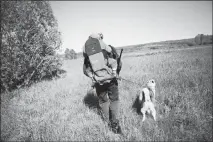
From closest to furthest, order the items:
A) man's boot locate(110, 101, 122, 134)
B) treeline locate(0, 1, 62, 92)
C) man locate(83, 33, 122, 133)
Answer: man locate(83, 33, 122, 133) < man's boot locate(110, 101, 122, 134) < treeline locate(0, 1, 62, 92)

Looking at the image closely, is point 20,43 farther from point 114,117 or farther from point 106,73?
point 114,117

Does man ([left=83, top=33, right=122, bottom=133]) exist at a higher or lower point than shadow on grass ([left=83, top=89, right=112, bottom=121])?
higher

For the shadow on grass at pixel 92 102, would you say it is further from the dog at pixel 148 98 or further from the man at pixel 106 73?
the dog at pixel 148 98

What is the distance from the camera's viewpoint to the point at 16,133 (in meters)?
3.85

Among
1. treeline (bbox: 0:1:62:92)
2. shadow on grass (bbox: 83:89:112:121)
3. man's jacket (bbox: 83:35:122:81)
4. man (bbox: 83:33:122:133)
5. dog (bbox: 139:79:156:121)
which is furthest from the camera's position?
treeline (bbox: 0:1:62:92)

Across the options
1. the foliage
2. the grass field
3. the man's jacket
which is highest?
the foliage

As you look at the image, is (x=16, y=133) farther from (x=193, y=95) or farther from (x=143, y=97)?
(x=193, y=95)

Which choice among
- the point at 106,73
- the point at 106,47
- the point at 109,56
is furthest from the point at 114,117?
the point at 106,47

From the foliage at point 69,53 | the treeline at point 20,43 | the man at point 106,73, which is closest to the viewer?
the man at point 106,73

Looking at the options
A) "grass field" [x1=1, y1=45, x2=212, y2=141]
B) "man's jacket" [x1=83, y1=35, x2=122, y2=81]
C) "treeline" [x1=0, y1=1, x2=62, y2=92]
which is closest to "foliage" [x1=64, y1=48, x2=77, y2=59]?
"treeline" [x1=0, y1=1, x2=62, y2=92]

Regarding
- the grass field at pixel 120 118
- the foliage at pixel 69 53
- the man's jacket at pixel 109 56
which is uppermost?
the foliage at pixel 69 53

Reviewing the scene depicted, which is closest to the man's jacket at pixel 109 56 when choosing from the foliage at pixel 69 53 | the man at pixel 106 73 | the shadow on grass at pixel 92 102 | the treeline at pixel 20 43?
the man at pixel 106 73

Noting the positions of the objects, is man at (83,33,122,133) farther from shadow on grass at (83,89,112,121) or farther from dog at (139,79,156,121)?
shadow on grass at (83,89,112,121)

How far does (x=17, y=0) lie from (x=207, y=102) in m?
13.5
